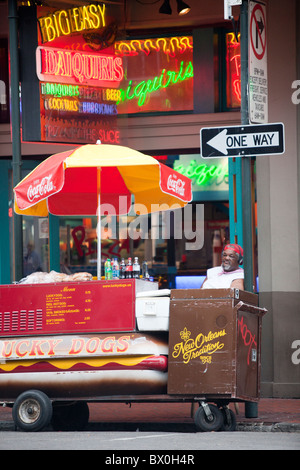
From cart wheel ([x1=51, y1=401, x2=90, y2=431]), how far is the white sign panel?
147 inches

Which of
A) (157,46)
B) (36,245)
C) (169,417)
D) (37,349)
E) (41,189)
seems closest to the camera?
(37,349)

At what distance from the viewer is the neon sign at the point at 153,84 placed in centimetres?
1370

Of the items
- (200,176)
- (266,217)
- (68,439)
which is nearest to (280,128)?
(266,217)

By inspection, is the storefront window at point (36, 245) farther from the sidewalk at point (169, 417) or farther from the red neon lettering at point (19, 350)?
the red neon lettering at point (19, 350)

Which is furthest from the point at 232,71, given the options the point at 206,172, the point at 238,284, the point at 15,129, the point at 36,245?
the point at 238,284

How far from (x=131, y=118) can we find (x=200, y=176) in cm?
184

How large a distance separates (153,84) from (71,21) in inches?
61.7

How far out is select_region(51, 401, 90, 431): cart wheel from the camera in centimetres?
1038

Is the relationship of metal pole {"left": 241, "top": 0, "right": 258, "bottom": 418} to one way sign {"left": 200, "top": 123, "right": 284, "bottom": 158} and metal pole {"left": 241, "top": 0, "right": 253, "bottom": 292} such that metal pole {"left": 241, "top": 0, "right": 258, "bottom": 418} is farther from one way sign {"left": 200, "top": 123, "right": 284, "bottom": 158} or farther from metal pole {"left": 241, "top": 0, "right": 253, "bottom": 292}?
one way sign {"left": 200, "top": 123, "right": 284, "bottom": 158}

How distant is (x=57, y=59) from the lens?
42.1 feet

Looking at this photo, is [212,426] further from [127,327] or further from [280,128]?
[280,128]

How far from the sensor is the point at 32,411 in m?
9.64

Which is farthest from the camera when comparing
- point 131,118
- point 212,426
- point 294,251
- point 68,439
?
point 131,118

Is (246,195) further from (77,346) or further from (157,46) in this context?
(157,46)
